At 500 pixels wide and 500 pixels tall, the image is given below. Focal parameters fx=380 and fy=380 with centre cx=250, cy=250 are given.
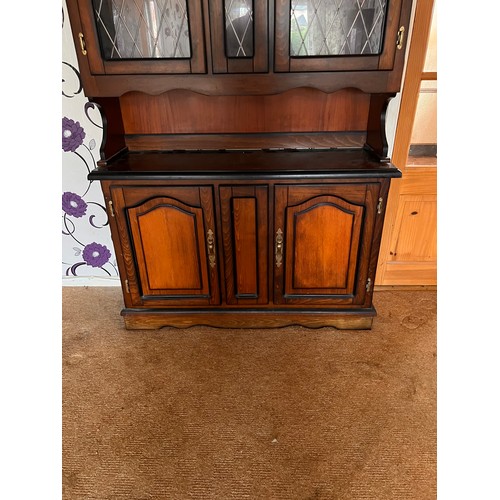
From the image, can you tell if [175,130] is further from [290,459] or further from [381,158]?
[290,459]

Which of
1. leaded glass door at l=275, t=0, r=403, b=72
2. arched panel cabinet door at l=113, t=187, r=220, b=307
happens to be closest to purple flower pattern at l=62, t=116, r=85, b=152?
arched panel cabinet door at l=113, t=187, r=220, b=307

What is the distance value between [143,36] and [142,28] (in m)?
0.03

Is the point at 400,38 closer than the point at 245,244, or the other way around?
the point at 400,38

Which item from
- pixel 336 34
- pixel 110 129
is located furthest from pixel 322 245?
pixel 110 129

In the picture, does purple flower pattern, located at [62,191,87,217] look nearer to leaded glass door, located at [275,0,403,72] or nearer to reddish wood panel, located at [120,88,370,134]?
reddish wood panel, located at [120,88,370,134]

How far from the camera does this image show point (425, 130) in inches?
75.8

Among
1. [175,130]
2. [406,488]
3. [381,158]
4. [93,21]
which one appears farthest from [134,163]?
[406,488]

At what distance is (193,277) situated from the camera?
180 centimetres

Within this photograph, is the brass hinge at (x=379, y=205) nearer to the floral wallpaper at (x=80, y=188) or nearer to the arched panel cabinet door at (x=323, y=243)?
the arched panel cabinet door at (x=323, y=243)

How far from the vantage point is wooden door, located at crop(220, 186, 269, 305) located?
1604 mm

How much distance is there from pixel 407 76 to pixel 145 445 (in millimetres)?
1933

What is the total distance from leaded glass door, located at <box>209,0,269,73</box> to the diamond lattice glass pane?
4.5 inches

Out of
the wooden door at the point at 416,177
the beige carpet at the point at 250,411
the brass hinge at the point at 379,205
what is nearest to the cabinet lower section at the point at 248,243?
the brass hinge at the point at 379,205

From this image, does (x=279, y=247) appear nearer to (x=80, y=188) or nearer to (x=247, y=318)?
(x=247, y=318)
